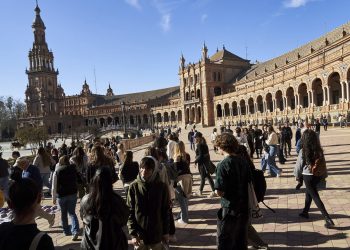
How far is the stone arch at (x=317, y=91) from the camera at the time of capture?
4088cm

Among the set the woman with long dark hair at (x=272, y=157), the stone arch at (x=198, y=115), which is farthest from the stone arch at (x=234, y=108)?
the woman with long dark hair at (x=272, y=157)

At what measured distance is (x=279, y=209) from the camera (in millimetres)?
7531

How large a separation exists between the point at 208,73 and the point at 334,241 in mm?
73668

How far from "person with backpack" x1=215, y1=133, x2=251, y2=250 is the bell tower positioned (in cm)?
10853

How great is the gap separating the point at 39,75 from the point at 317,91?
88497mm

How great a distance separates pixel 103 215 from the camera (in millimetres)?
3344

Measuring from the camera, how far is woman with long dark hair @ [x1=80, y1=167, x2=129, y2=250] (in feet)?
11.0

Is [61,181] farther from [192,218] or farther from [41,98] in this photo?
[41,98]

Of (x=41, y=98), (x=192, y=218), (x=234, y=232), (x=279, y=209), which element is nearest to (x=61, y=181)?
(x=192, y=218)

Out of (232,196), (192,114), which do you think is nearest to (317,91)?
(192,114)

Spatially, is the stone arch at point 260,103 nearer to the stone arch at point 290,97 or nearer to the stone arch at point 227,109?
the stone arch at point 290,97

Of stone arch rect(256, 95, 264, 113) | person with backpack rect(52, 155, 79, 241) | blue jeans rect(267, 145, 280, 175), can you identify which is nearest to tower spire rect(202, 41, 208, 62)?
stone arch rect(256, 95, 264, 113)

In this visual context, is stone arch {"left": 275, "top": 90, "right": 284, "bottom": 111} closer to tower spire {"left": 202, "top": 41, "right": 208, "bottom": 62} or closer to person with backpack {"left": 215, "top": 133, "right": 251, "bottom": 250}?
tower spire {"left": 202, "top": 41, "right": 208, "bottom": 62}

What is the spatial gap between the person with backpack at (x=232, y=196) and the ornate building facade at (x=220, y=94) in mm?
31379
